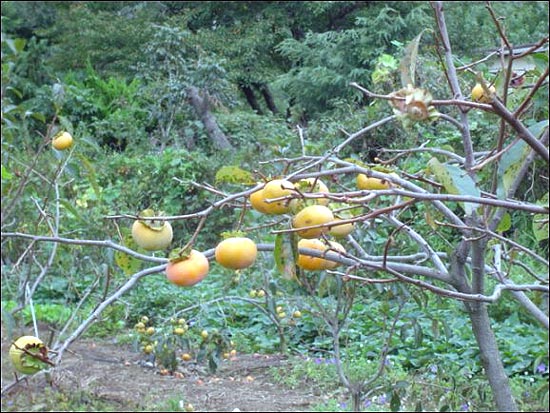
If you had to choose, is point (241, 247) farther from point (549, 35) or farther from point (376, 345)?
point (376, 345)

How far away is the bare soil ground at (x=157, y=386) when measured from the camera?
3.48 m

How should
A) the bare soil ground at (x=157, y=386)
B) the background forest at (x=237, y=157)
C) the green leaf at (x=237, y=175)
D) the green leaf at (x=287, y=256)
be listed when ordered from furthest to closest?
1. the bare soil ground at (x=157, y=386)
2. the background forest at (x=237, y=157)
3. the green leaf at (x=237, y=175)
4. the green leaf at (x=287, y=256)

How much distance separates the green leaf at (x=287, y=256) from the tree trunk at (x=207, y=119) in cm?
643

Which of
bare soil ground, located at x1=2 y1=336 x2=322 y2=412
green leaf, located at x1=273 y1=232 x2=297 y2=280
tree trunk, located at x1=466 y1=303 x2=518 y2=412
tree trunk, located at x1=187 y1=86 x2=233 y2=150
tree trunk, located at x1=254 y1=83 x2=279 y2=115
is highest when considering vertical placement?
tree trunk, located at x1=254 y1=83 x2=279 y2=115

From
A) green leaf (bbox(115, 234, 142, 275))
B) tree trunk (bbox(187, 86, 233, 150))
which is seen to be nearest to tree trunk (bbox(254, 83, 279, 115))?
tree trunk (bbox(187, 86, 233, 150))

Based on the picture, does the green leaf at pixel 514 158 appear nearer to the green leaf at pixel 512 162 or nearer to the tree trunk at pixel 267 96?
the green leaf at pixel 512 162

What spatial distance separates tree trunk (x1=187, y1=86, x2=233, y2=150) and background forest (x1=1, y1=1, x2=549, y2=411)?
3 cm

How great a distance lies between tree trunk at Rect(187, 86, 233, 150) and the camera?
25.2ft

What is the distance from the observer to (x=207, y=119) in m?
8.04

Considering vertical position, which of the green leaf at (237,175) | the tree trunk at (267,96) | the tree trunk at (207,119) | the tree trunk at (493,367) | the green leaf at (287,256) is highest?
the tree trunk at (267,96)

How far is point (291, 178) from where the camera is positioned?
3.22 feet

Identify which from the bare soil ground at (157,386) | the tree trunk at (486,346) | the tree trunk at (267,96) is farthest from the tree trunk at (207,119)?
the tree trunk at (486,346)

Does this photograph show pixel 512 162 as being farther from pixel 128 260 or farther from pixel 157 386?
pixel 157 386

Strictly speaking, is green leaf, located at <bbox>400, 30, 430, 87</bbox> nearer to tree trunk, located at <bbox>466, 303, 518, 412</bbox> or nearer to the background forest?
the background forest
